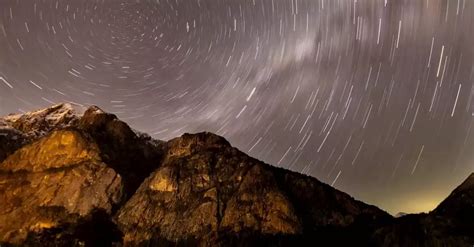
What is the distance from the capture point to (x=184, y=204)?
66500 mm

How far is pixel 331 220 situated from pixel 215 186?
64.7ft

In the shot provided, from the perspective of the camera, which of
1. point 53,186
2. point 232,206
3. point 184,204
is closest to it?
point 232,206

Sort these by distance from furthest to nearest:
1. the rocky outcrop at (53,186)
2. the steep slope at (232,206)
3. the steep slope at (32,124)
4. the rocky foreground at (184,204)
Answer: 1. the steep slope at (32,124)
2. the rocky outcrop at (53,186)
3. the steep slope at (232,206)
4. the rocky foreground at (184,204)

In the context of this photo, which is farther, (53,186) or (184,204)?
(53,186)

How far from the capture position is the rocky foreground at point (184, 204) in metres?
59.5

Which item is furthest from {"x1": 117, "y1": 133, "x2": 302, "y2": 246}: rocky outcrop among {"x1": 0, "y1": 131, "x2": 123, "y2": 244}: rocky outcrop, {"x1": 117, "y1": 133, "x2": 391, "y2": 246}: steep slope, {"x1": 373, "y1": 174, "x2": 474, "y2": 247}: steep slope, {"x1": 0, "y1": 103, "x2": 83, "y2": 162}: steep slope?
{"x1": 0, "y1": 103, "x2": 83, "y2": 162}: steep slope

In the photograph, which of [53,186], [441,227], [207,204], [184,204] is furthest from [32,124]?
[441,227]

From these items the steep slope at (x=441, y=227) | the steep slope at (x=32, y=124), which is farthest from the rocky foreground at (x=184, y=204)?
the steep slope at (x=32, y=124)

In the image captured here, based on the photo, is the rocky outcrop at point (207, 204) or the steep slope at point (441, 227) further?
the rocky outcrop at point (207, 204)

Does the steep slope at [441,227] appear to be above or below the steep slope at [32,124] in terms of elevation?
below

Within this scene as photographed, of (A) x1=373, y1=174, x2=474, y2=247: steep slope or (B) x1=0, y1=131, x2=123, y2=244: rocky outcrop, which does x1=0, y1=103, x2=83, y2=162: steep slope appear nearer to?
(B) x1=0, y1=131, x2=123, y2=244: rocky outcrop

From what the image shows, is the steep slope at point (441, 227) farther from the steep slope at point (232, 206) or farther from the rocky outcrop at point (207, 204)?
the rocky outcrop at point (207, 204)

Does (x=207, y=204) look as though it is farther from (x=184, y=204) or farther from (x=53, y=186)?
(x=53, y=186)

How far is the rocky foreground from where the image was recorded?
195 feet
